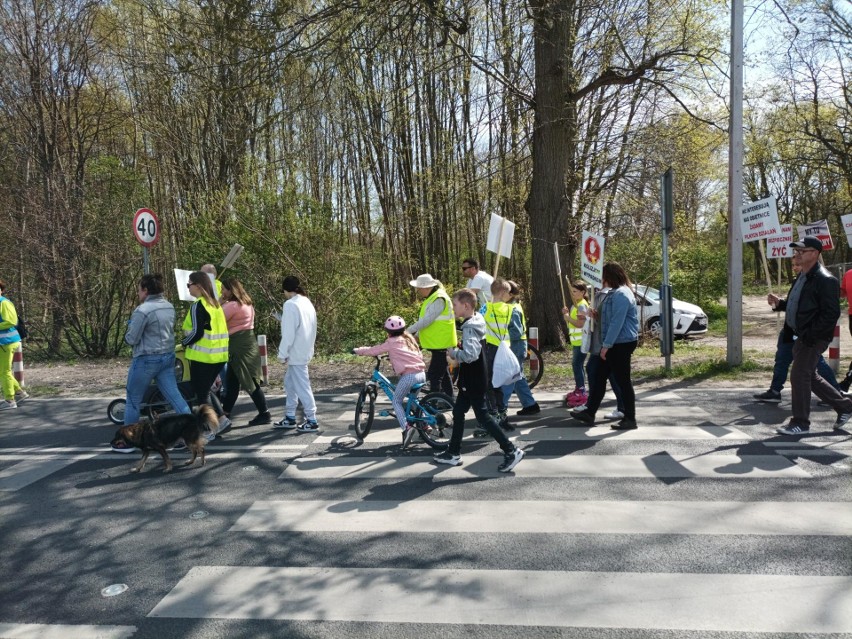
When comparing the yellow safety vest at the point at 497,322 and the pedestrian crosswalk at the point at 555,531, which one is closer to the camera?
the pedestrian crosswalk at the point at 555,531

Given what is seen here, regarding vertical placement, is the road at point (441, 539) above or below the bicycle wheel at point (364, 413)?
below

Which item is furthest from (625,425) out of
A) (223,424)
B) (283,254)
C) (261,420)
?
(283,254)

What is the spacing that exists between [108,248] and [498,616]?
1500 cm

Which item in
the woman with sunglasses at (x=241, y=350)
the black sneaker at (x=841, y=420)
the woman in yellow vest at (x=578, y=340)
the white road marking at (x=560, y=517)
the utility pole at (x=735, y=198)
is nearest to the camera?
the white road marking at (x=560, y=517)

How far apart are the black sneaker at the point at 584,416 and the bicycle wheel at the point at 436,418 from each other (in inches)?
67.7

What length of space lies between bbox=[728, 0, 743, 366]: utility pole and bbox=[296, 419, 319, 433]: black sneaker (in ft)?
22.6

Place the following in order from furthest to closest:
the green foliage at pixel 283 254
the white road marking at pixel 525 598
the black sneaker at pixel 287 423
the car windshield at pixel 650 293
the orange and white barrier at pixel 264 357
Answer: the car windshield at pixel 650 293
the green foliage at pixel 283 254
the orange and white barrier at pixel 264 357
the black sneaker at pixel 287 423
the white road marking at pixel 525 598

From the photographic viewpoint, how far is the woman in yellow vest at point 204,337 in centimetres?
746

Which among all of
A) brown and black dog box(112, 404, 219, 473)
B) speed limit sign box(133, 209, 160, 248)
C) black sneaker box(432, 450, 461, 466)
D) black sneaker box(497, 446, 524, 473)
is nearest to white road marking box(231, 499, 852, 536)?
black sneaker box(497, 446, 524, 473)

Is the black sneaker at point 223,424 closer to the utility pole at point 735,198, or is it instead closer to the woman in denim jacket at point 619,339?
the woman in denim jacket at point 619,339

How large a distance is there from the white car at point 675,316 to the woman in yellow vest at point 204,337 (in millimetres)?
11631

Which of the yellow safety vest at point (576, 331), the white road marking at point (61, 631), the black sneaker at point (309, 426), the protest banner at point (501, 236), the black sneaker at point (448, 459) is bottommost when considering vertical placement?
the white road marking at point (61, 631)

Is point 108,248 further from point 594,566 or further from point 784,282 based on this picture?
point 784,282

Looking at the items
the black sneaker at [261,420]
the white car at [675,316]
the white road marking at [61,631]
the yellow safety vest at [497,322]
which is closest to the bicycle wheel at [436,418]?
the yellow safety vest at [497,322]
